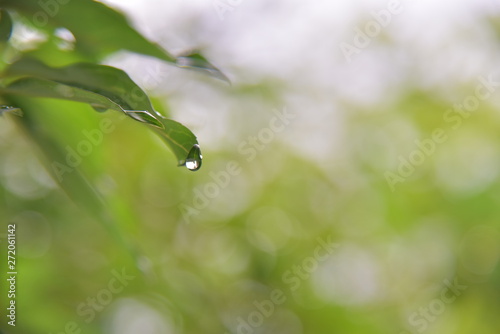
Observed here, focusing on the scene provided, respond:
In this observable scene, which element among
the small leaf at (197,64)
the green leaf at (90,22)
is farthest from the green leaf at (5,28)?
the small leaf at (197,64)

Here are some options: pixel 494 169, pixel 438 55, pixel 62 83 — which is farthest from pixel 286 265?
pixel 62 83

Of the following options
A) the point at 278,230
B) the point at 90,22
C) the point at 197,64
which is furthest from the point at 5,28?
the point at 278,230

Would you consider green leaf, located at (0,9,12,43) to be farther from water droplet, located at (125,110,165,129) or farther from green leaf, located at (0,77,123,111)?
water droplet, located at (125,110,165,129)

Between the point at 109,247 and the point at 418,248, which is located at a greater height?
the point at 418,248

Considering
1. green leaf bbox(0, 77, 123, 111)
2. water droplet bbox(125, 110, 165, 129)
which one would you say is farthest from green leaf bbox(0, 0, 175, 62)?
water droplet bbox(125, 110, 165, 129)

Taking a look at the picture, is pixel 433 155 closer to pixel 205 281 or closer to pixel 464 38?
pixel 464 38

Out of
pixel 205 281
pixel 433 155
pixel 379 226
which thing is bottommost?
pixel 205 281
